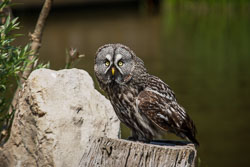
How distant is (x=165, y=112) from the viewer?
4301 mm

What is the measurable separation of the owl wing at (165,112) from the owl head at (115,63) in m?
0.21

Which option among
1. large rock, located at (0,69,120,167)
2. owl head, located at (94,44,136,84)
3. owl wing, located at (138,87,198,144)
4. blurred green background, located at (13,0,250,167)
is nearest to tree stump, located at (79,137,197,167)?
owl wing, located at (138,87,198,144)

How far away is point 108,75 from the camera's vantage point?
14.3 ft

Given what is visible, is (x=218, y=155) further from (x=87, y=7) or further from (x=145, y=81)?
(x=87, y=7)

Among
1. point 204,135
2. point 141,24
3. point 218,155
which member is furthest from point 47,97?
point 141,24

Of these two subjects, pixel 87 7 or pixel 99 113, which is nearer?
pixel 99 113

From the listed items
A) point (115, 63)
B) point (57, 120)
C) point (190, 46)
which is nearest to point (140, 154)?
point (115, 63)

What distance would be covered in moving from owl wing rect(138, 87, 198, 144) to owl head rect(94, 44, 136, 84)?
0.21 metres

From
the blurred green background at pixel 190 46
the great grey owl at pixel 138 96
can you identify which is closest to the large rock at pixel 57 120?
the great grey owl at pixel 138 96

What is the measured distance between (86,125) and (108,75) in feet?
2.35

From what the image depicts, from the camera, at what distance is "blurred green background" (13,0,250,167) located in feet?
30.3

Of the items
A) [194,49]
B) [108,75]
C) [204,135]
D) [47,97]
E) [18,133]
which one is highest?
[108,75]

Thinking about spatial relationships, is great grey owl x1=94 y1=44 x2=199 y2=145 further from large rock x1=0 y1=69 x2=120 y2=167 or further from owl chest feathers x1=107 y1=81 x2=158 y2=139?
large rock x1=0 y1=69 x2=120 y2=167

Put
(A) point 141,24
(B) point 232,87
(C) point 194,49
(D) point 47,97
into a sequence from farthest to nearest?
(A) point 141,24
(C) point 194,49
(B) point 232,87
(D) point 47,97
